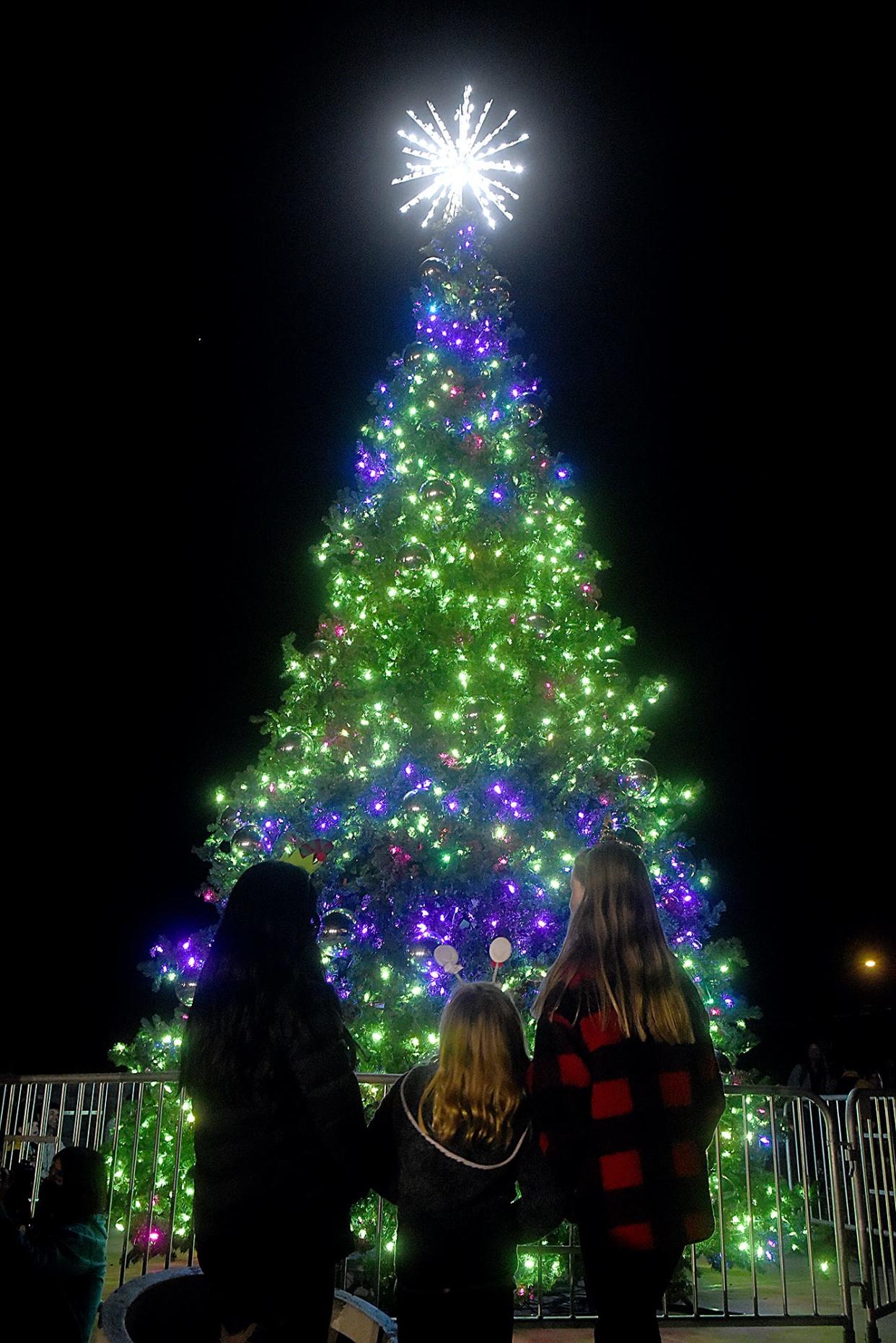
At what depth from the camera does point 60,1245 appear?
10.1ft

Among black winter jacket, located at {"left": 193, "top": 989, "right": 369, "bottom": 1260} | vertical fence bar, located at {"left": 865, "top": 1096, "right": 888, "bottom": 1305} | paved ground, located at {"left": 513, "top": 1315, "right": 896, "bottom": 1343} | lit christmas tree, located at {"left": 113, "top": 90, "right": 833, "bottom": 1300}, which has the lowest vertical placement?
paved ground, located at {"left": 513, "top": 1315, "right": 896, "bottom": 1343}

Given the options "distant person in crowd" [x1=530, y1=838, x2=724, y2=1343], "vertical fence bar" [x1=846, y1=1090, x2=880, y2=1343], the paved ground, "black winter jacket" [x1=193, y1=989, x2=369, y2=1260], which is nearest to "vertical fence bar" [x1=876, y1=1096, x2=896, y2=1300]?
"vertical fence bar" [x1=846, y1=1090, x2=880, y2=1343]

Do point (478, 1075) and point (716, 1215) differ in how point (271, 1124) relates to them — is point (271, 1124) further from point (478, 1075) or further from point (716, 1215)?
point (716, 1215)

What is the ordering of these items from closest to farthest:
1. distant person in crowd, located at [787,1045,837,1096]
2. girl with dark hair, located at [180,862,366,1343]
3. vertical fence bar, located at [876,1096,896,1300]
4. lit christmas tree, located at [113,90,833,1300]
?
girl with dark hair, located at [180,862,366,1343] → vertical fence bar, located at [876,1096,896,1300] → lit christmas tree, located at [113,90,833,1300] → distant person in crowd, located at [787,1045,837,1096]

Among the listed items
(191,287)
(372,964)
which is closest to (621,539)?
(191,287)

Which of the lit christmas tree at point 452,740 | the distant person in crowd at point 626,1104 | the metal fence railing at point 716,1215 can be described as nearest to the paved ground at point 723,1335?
the metal fence railing at point 716,1215

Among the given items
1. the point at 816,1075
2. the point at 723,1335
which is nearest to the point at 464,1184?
the point at 723,1335

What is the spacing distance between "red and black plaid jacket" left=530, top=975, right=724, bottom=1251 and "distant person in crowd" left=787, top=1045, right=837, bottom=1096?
8948 millimetres

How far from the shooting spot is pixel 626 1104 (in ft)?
7.87

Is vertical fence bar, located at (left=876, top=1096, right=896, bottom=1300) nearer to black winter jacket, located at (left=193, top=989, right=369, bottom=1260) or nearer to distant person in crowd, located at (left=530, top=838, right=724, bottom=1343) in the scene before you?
distant person in crowd, located at (left=530, top=838, right=724, bottom=1343)

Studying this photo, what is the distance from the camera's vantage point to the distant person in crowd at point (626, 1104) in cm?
234

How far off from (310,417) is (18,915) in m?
12.7

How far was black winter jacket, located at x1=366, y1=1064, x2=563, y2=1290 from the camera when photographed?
2.48m

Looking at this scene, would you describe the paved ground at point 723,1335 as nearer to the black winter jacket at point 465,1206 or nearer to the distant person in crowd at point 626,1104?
the black winter jacket at point 465,1206
